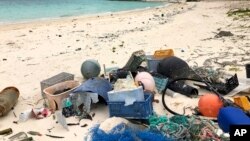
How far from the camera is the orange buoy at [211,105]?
5.55m

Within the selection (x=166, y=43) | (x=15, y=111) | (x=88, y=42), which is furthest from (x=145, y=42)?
(x=15, y=111)

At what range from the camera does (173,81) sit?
670 cm

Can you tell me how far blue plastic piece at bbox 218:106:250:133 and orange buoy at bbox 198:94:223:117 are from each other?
2.49 feet

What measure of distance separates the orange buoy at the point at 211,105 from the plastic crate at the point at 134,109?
0.83 m

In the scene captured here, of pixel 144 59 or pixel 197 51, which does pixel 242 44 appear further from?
pixel 144 59

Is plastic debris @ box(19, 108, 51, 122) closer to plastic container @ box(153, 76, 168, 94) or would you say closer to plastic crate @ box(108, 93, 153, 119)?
plastic crate @ box(108, 93, 153, 119)

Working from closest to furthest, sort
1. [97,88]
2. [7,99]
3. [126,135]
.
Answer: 1. [126,135]
2. [97,88]
3. [7,99]

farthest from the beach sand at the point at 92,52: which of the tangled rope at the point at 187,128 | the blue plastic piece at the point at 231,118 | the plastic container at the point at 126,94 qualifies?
the blue plastic piece at the point at 231,118

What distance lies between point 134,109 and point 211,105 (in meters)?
1.19

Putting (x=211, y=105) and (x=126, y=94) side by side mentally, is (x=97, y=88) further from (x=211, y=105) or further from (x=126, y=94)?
(x=211, y=105)

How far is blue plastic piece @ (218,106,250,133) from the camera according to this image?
4.05 m

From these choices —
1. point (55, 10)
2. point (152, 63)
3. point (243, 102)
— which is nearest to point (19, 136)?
point (152, 63)

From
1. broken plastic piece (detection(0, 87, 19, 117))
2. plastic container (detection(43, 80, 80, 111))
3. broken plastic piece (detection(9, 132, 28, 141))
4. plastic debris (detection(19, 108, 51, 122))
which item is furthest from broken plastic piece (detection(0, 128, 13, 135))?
plastic container (detection(43, 80, 80, 111))

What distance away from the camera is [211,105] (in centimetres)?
556
